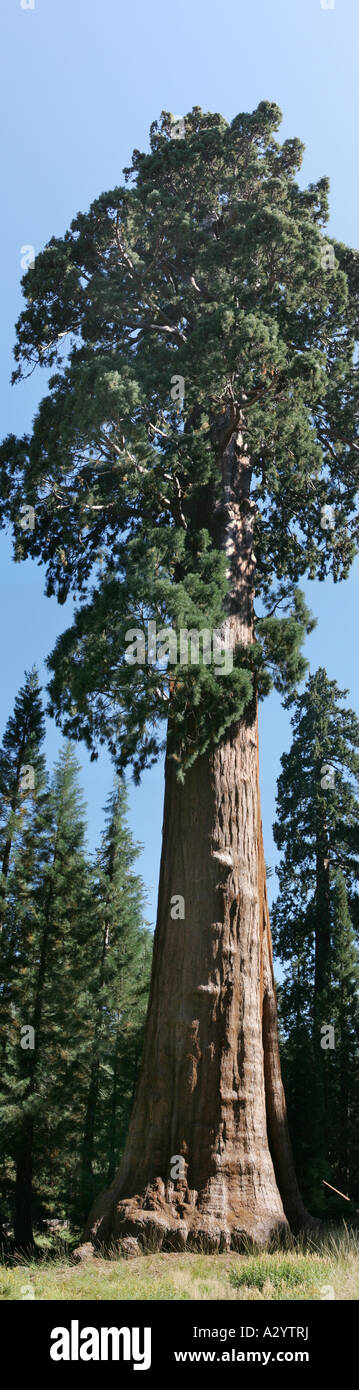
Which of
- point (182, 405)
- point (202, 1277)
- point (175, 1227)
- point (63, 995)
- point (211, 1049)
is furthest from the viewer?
point (63, 995)

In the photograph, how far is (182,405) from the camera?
1023 centimetres

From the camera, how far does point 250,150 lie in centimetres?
1206

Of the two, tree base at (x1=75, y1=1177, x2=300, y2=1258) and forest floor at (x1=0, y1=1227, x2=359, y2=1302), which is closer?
forest floor at (x1=0, y1=1227, x2=359, y2=1302)

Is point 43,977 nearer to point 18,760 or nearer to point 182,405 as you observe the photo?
point 18,760

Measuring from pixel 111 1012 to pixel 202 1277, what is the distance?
12.5 meters

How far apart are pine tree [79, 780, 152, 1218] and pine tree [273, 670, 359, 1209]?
3.11m

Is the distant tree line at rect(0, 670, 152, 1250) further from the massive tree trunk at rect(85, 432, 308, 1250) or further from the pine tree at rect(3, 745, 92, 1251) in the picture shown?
the massive tree trunk at rect(85, 432, 308, 1250)

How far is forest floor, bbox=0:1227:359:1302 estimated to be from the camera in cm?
591

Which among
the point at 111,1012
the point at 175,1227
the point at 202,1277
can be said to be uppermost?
the point at 111,1012

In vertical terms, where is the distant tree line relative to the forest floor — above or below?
above

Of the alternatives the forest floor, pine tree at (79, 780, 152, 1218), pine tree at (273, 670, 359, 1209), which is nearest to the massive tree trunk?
the forest floor

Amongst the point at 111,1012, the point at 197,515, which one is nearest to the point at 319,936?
the point at 111,1012

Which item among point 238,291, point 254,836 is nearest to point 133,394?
point 238,291
